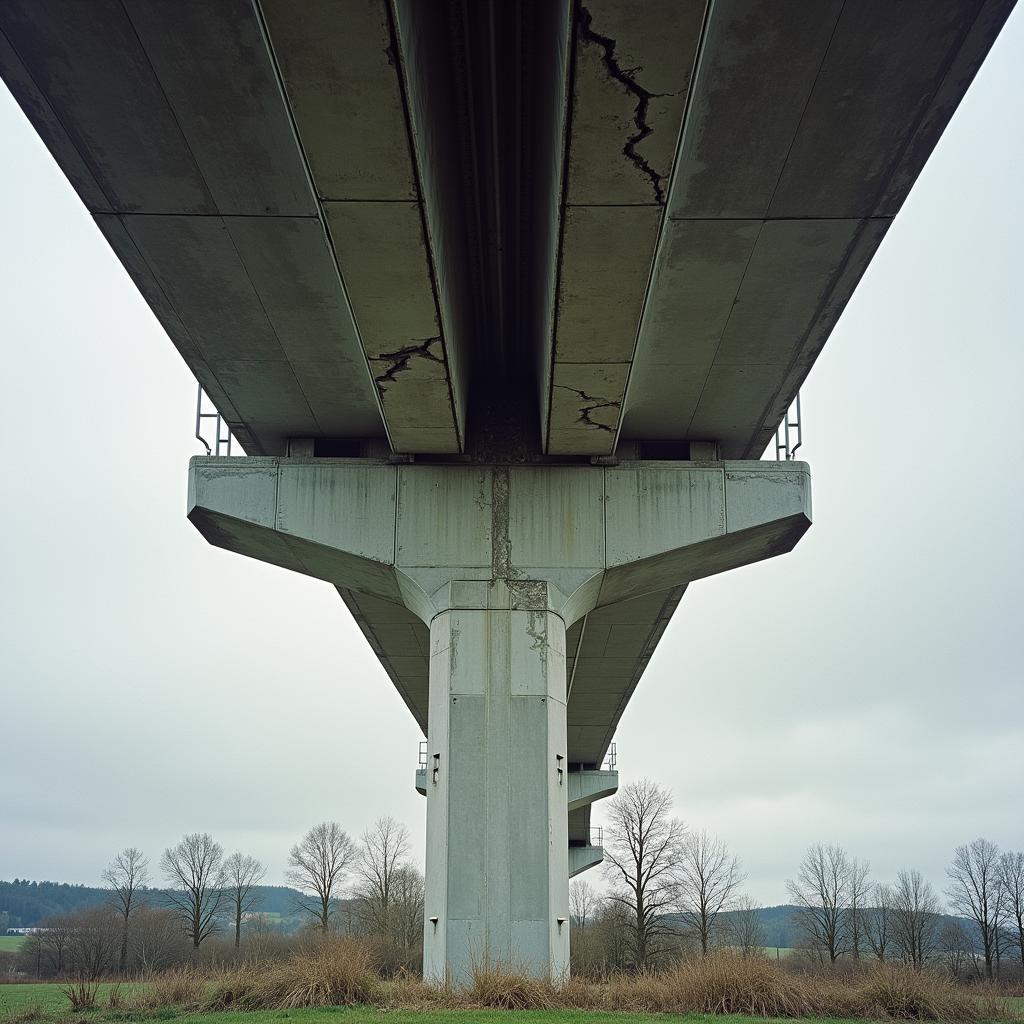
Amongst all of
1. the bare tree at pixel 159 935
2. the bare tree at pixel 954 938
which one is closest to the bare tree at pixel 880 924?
the bare tree at pixel 954 938

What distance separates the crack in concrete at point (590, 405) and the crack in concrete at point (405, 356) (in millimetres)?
1564

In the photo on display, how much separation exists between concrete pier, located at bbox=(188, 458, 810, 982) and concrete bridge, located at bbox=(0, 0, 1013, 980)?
0.13 feet

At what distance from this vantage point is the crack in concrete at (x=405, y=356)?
11586mm

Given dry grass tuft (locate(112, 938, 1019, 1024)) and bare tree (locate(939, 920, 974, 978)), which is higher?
dry grass tuft (locate(112, 938, 1019, 1024))

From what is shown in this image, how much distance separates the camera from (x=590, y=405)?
13109mm

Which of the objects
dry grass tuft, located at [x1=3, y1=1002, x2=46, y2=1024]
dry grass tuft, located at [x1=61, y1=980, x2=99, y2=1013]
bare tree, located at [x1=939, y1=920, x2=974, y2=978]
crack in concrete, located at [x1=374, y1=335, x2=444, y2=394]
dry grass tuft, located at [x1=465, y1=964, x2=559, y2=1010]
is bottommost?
bare tree, located at [x1=939, y1=920, x2=974, y2=978]

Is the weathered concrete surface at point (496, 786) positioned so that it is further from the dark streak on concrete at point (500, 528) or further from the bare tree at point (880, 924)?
the bare tree at point (880, 924)

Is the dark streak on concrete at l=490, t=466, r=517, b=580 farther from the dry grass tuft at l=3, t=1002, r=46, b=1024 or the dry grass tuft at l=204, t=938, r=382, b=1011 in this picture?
the dry grass tuft at l=3, t=1002, r=46, b=1024

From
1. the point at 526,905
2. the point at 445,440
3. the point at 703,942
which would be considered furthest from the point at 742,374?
the point at 703,942

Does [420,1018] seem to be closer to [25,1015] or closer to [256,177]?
[25,1015]

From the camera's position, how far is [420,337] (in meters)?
11.4

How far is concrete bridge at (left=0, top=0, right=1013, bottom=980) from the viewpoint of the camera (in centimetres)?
798

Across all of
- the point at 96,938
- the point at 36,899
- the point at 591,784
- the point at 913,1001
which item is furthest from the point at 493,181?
the point at 36,899

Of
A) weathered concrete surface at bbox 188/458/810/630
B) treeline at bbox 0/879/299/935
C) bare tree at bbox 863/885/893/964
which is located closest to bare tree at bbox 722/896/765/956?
bare tree at bbox 863/885/893/964
